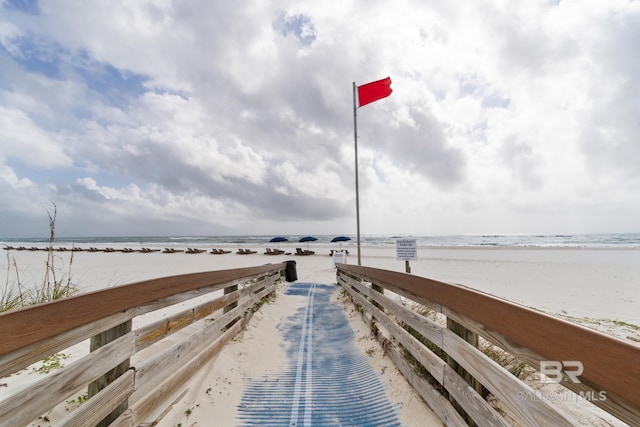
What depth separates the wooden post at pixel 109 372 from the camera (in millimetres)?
1882

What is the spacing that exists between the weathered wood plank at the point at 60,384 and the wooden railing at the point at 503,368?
2398 millimetres

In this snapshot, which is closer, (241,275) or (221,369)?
(221,369)

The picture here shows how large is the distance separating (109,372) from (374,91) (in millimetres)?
10959

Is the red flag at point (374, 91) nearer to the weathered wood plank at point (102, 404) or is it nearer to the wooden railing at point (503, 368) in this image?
the wooden railing at point (503, 368)

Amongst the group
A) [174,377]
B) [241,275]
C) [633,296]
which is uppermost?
[241,275]

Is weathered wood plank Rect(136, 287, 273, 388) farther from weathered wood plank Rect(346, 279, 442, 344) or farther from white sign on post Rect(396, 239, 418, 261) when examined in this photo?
white sign on post Rect(396, 239, 418, 261)

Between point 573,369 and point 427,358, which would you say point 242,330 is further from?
point 573,369

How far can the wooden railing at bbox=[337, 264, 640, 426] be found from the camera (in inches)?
42.0

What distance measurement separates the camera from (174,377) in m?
2.79

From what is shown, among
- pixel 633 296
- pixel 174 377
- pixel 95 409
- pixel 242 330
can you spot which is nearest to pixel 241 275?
pixel 242 330

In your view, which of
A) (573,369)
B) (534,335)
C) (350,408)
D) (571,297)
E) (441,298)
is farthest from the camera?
(571,297)

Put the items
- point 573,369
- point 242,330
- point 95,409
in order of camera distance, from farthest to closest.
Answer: point 242,330 < point 95,409 < point 573,369

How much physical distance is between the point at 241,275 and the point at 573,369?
178 inches

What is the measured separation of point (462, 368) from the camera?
2287 mm
